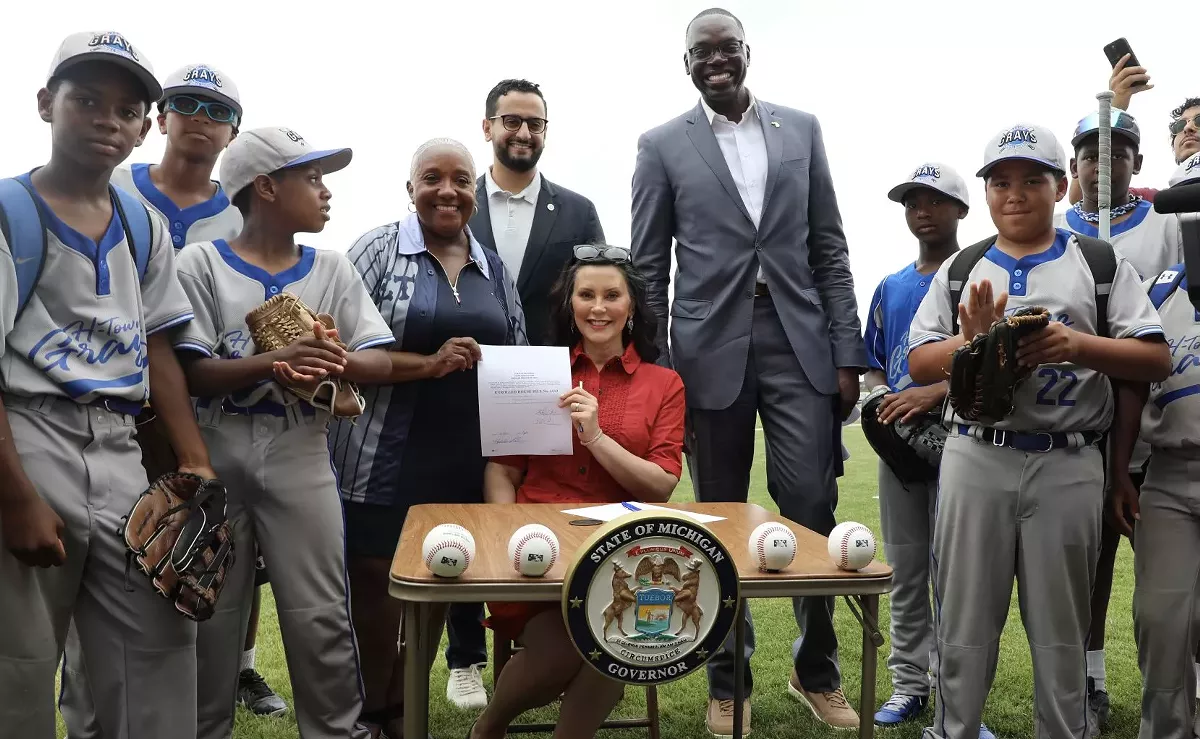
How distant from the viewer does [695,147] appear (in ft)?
14.6

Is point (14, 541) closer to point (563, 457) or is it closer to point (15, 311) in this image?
point (15, 311)

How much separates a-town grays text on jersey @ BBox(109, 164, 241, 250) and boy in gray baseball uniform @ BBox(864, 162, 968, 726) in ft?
9.22

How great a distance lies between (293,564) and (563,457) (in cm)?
106

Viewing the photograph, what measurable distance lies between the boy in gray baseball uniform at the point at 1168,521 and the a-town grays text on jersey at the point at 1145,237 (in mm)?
693

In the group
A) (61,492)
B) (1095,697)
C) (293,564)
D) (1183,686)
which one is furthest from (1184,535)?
(61,492)

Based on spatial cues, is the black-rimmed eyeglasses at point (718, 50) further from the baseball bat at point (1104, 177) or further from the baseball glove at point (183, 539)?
the baseball glove at point (183, 539)

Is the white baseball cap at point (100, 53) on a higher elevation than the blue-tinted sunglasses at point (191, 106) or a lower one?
lower

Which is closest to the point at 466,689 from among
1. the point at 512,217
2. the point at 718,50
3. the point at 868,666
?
the point at 512,217

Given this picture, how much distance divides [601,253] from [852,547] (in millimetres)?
1928

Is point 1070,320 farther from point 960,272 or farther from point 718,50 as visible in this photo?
point 718,50

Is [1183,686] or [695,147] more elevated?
[695,147]

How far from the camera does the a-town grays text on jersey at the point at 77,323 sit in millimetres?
2479

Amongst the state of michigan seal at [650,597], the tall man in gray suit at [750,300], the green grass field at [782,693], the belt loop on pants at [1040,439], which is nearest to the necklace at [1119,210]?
the tall man in gray suit at [750,300]

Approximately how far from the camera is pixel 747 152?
14.8 feet
